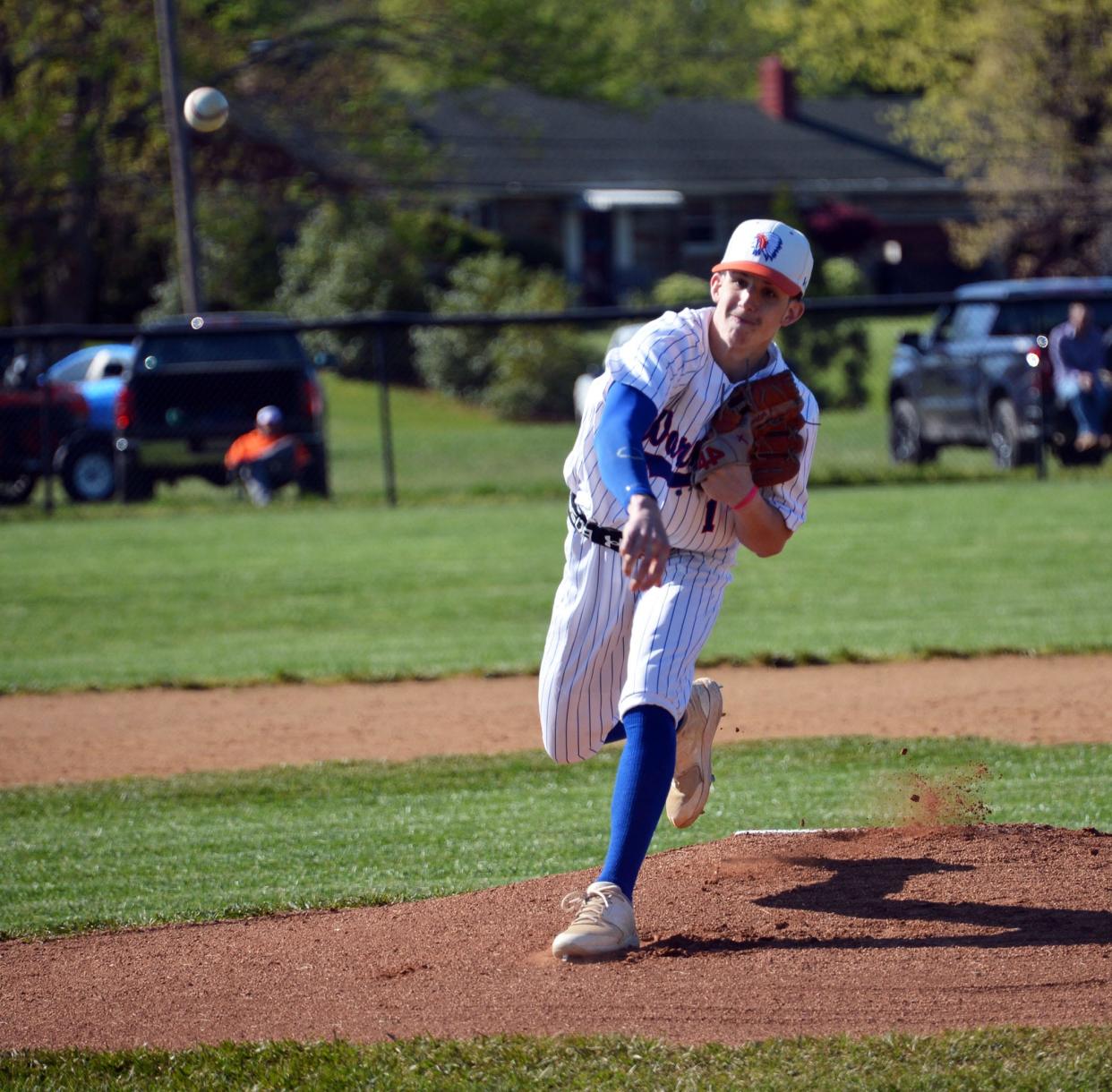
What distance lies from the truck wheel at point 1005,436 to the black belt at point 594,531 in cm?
1230

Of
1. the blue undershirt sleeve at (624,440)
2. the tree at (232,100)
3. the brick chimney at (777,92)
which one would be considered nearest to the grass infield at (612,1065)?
the blue undershirt sleeve at (624,440)

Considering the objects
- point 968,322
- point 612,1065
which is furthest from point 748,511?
point 968,322

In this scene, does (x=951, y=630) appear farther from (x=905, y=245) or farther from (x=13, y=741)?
(x=905, y=245)

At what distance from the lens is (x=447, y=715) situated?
25.1 feet

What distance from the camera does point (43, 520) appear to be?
1558 cm

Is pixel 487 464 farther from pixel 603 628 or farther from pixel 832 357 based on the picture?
pixel 603 628

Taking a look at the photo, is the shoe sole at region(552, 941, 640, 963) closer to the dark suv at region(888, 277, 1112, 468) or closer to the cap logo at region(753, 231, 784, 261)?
the cap logo at region(753, 231, 784, 261)

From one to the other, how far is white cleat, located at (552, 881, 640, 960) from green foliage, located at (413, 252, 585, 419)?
65.7 feet

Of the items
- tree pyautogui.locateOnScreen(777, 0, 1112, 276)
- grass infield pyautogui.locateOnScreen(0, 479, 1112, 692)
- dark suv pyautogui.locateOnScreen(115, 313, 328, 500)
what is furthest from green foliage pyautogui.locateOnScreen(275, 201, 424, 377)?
grass infield pyautogui.locateOnScreen(0, 479, 1112, 692)

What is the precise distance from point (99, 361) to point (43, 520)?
7.42 m

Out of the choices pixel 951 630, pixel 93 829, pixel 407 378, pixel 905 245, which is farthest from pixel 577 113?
pixel 93 829

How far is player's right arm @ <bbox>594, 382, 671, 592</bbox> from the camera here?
3.48 metres

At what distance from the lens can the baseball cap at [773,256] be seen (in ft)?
12.7

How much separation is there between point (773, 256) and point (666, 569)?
812 millimetres
